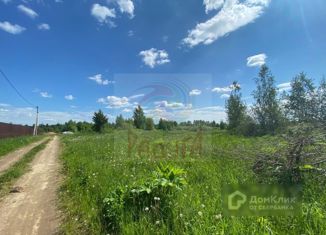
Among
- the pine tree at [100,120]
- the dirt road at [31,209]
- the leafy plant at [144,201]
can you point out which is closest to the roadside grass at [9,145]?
the dirt road at [31,209]

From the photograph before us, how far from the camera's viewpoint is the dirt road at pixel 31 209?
3801 mm

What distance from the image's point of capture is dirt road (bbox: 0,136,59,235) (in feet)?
12.5

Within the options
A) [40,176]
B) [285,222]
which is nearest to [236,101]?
[40,176]

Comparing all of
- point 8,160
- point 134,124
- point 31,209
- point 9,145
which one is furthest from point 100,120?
point 31,209

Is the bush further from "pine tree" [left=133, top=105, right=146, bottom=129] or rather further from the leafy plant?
"pine tree" [left=133, top=105, right=146, bottom=129]

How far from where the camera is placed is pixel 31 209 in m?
4.64

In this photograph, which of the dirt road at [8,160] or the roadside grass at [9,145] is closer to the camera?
the dirt road at [8,160]

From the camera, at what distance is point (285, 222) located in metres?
2.95

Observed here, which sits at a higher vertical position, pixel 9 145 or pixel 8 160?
pixel 9 145

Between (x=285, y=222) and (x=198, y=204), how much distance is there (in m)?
1.14

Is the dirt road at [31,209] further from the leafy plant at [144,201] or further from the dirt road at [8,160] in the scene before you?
the dirt road at [8,160]

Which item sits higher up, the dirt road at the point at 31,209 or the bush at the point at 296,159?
the bush at the point at 296,159

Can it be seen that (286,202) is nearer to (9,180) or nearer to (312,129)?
(312,129)

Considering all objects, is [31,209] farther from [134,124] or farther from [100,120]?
[100,120]
